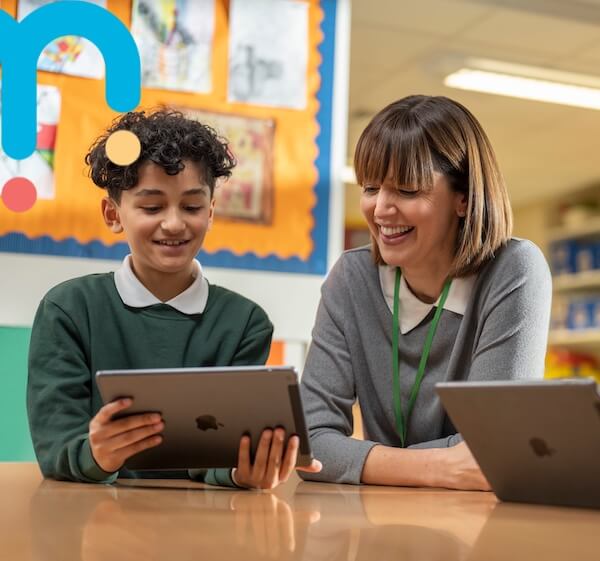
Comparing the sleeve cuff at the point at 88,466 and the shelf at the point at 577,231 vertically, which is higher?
the shelf at the point at 577,231

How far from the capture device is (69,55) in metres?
2.32

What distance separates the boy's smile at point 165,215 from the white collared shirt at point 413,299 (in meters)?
0.34

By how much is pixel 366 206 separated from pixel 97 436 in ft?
2.05

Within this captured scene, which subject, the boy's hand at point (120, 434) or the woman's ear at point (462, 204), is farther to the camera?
the woman's ear at point (462, 204)

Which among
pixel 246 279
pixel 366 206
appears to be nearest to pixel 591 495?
pixel 366 206

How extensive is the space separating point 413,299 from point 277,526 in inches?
30.6

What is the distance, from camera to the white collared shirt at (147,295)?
4.77ft

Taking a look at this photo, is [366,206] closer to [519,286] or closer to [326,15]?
[519,286]

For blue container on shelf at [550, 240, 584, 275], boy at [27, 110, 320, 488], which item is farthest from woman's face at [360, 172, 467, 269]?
blue container on shelf at [550, 240, 584, 275]

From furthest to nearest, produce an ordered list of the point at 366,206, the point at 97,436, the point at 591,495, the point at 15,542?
the point at 366,206 < the point at 97,436 < the point at 591,495 < the point at 15,542

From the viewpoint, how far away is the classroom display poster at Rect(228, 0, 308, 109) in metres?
2.50

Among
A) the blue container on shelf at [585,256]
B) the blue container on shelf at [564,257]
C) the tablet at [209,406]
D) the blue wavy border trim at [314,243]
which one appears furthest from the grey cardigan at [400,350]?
the blue container on shelf at [564,257]

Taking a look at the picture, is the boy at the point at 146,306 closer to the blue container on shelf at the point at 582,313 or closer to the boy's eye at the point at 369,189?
the boy's eye at the point at 369,189

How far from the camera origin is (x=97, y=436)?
1.12 meters
